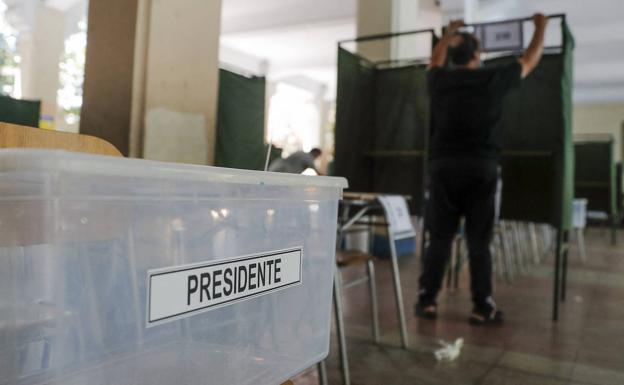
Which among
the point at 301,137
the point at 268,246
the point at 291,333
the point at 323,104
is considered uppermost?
the point at 323,104

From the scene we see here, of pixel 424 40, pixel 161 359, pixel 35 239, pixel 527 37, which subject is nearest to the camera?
pixel 35 239

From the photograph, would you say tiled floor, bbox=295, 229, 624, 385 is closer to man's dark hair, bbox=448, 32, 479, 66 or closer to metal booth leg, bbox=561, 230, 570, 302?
metal booth leg, bbox=561, 230, 570, 302

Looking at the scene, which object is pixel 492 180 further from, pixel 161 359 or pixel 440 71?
pixel 161 359

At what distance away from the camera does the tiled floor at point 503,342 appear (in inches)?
76.7

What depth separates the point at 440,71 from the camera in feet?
8.86

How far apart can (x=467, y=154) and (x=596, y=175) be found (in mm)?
5830

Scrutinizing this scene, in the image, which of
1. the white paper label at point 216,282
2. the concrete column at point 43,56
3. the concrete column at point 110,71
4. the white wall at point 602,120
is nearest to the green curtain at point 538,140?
the concrete column at point 110,71

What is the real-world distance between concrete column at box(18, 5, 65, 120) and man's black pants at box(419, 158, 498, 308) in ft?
23.6

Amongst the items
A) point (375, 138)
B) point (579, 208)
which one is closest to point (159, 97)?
point (375, 138)

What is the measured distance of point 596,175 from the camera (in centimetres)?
741

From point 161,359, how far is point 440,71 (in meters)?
2.41

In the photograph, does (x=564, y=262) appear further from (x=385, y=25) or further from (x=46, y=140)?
(x=46, y=140)

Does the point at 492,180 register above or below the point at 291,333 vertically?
above

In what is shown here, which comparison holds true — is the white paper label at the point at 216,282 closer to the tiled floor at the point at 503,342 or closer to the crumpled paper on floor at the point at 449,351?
the tiled floor at the point at 503,342
